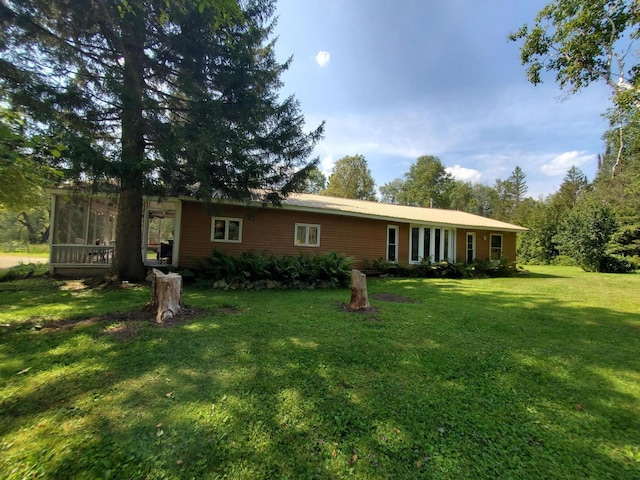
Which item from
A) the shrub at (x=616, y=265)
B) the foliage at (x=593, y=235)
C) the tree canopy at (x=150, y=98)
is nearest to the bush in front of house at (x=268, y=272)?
the tree canopy at (x=150, y=98)

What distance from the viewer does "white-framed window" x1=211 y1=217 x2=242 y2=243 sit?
10852 mm

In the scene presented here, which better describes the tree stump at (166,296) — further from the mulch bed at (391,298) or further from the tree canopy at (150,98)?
the mulch bed at (391,298)

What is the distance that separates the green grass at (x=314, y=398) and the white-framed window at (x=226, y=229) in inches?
225

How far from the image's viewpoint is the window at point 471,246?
51.2 feet

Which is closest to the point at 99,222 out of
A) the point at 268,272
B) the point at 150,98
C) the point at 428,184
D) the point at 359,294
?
the point at 150,98

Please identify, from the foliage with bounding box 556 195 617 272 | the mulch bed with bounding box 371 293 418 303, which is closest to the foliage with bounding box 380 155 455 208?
the foliage with bounding box 556 195 617 272

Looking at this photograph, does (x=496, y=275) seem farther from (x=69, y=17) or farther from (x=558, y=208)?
(x=69, y=17)

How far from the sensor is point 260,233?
37.2 feet

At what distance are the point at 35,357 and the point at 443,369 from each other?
492 centimetres

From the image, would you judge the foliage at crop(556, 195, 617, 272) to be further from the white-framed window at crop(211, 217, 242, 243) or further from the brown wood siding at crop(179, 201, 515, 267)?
the white-framed window at crop(211, 217, 242, 243)

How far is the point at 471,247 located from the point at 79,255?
17506 millimetres

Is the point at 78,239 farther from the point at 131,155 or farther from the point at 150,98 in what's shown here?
the point at 150,98

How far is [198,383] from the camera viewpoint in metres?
2.92

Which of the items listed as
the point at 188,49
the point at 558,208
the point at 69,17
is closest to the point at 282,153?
the point at 188,49
